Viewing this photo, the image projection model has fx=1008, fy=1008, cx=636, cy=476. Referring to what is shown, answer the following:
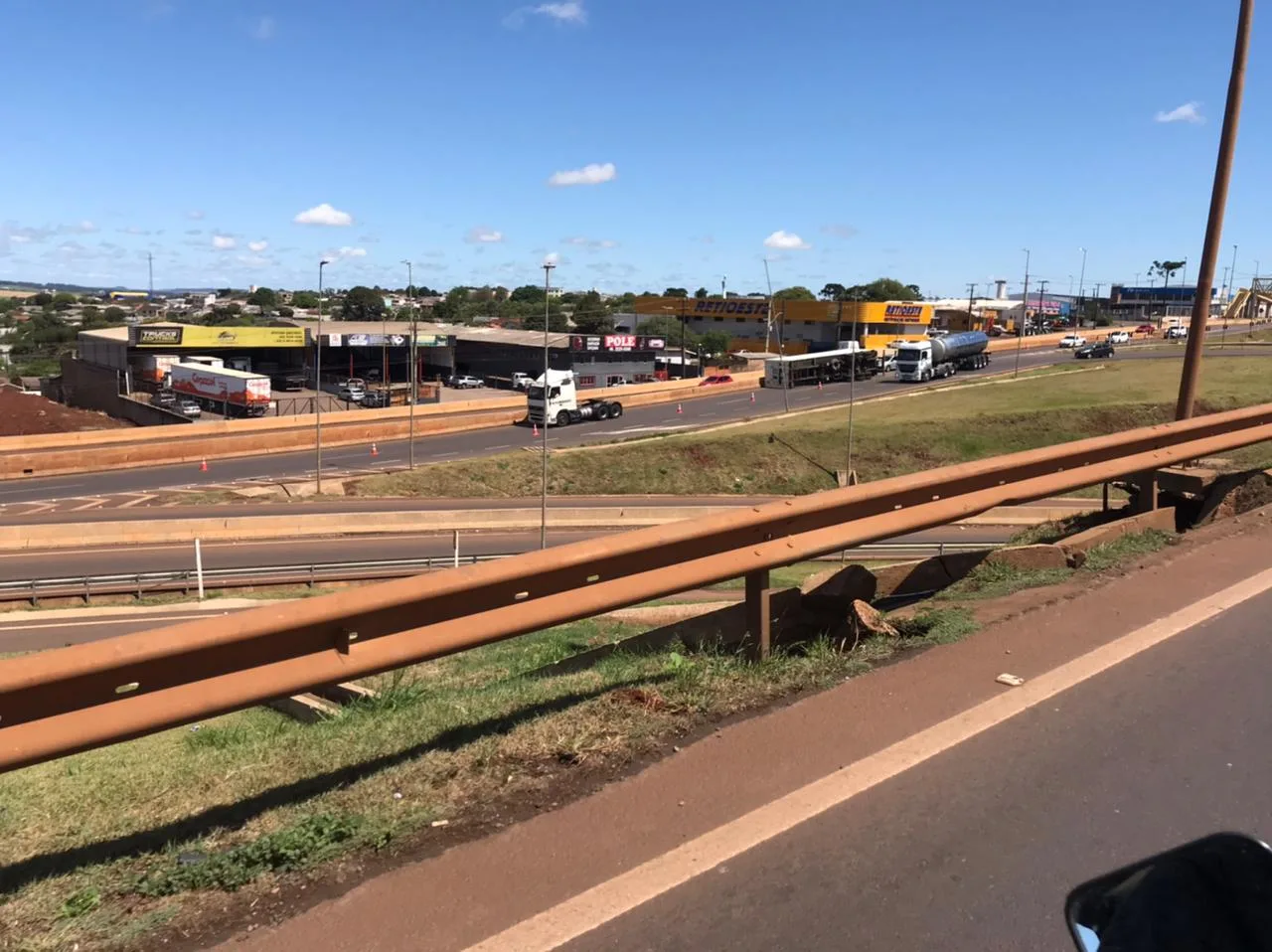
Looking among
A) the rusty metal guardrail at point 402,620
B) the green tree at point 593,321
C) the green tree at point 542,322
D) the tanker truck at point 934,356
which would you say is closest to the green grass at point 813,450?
the tanker truck at point 934,356

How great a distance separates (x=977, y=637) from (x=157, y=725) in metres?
4.44

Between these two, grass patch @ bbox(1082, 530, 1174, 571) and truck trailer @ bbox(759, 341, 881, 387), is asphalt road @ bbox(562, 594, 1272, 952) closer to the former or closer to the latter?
grass patch @ bbox(1082, 530, 1174, 571)

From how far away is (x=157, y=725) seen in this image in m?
3.72

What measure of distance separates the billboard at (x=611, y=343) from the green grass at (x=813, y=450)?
1659 inches

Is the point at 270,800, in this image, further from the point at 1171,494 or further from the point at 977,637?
the point at 1171,494

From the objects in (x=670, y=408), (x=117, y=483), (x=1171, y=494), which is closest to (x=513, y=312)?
(x=670, y=408)

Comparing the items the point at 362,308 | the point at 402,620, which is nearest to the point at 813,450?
the point at 402,620

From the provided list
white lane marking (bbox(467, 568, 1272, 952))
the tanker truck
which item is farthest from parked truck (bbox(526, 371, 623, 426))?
white lane marking (bbox(467, 568, 1272, 952))

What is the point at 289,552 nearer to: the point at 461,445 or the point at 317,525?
the point at 317,525

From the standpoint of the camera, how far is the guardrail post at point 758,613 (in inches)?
227

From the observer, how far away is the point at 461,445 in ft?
191

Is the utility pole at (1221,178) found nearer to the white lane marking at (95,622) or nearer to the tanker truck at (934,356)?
the white lane marking at (95,622)

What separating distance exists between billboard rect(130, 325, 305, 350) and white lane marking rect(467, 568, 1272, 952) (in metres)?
89.3

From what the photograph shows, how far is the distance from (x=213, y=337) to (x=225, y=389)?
20904mm
